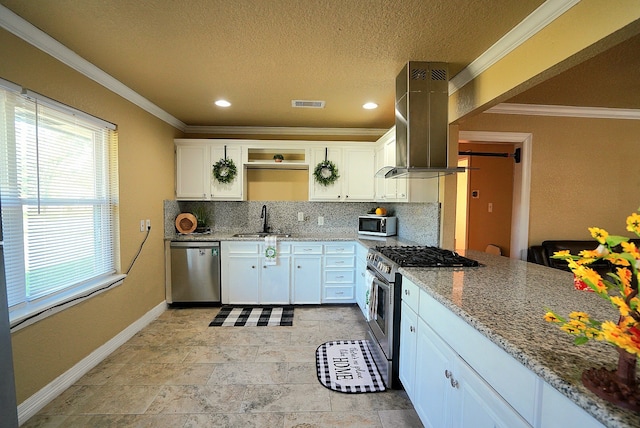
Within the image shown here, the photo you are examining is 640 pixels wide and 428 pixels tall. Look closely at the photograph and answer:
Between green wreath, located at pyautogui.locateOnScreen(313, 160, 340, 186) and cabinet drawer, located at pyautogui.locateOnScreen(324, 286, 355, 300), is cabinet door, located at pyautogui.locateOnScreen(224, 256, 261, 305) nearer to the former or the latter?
cabinet drawer, located at pyautogui.locateOnScreen(324, 286, 355, 300)

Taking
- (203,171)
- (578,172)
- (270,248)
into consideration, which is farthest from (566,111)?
(203,171)

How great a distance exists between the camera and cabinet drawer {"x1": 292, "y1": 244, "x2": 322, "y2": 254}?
3617 millimetres

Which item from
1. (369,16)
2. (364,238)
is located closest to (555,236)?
(364,238)

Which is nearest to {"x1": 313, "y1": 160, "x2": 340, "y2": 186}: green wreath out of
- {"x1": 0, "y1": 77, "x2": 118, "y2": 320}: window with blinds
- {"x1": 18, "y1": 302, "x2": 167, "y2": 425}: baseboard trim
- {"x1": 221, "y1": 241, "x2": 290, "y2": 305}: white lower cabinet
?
{"x1": 221, "y1": 241, "x2": 290, "y2": 305}: white lower cabinet

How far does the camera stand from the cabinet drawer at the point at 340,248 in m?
3.64

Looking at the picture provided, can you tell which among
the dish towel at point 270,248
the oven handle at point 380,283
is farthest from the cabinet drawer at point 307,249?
the oven handle at point 380,283

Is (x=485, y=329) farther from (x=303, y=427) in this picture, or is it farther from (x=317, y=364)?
(x=317, y=364)

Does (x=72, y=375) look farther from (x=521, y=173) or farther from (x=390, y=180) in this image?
(x=521, y=173)

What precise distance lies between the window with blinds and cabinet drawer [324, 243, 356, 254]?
234 centimetres

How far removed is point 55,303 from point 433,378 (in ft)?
8.39

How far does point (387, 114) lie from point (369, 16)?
6.02ft

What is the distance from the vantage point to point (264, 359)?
243cm

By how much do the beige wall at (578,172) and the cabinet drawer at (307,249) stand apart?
239cm

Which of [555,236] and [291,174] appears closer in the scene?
[555,236]
